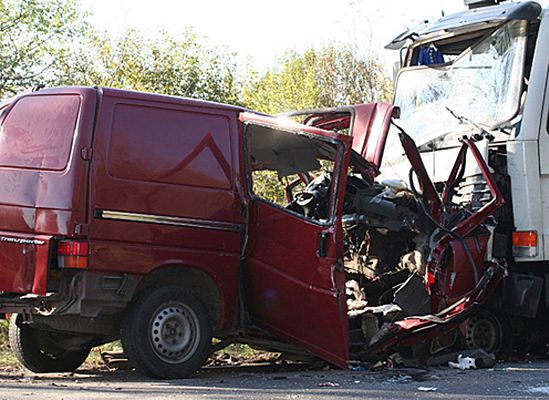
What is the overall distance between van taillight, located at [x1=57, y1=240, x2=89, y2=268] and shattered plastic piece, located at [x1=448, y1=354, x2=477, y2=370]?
3765 millimetres

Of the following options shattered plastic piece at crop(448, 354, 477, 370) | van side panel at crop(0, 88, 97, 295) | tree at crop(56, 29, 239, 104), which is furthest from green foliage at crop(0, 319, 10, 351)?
tree at crop(56, 29, 239, 104)

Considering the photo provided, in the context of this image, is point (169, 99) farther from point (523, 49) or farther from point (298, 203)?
point (523, 49)

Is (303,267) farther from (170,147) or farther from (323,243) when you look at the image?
(170,147)

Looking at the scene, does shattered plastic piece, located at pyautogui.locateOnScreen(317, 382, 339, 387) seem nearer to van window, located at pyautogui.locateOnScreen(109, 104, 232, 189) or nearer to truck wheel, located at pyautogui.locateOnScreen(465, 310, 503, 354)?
van window, located at pyautogui.locateOnScreen(109, 104, 232, 189)

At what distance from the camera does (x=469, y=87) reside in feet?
33.1

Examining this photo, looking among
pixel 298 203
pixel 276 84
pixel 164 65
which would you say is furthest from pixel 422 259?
pixel 276 84

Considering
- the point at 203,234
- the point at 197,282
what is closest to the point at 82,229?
the point at 203,234

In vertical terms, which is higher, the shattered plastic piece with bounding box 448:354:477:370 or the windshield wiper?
the windshield wiper

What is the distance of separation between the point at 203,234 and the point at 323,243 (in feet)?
3.31

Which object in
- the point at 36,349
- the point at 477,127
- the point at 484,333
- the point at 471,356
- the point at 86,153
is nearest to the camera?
the point at 86,153

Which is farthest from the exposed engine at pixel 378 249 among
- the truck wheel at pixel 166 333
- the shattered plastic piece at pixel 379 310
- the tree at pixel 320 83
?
the tree at pixel 320 83

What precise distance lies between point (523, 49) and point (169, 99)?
4.09 m

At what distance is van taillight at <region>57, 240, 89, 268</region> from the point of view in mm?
6797

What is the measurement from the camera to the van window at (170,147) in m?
7.17
